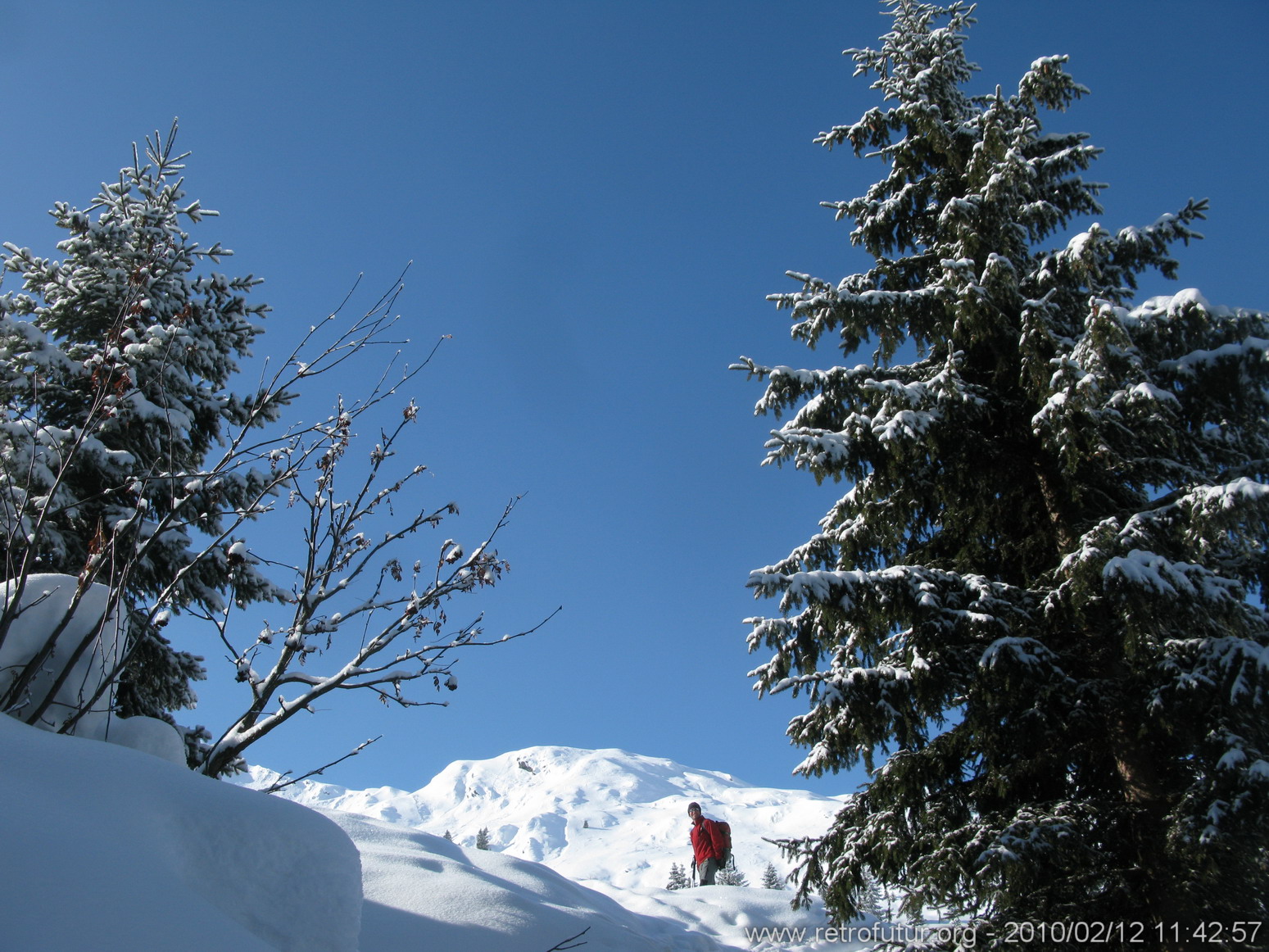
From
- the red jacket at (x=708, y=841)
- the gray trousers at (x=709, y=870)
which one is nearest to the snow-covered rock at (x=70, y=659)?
the red jacket at (x=708, y=841)

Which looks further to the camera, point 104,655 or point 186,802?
point 104,655

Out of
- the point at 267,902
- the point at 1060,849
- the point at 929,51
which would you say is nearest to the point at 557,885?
the point at 1060,849

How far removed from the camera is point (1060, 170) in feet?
24.2

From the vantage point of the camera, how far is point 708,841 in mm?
12398

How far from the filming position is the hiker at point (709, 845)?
40.2ft

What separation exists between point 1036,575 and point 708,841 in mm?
8351

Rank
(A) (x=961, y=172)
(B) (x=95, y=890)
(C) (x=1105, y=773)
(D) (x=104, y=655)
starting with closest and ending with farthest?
1. (B) (x=95, y=890)
2. (D) (x=104, y=655)
3. (C) (x=1105, y=773)
4. (A) (x=961, y=172)

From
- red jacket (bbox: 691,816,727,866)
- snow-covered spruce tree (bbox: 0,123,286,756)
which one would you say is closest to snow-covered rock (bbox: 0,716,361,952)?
snow-covered spruce tree (bbox: 0,123,286,756)

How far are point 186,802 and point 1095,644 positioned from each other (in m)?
6.38

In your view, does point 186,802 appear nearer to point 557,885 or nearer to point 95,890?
point 95,890

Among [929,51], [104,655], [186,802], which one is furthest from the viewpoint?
[929,51]

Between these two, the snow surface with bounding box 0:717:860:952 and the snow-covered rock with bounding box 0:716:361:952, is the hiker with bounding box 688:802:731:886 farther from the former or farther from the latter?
the snow-covered rock with bounding box 0:716:361:952

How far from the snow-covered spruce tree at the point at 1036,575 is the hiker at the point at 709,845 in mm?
6471

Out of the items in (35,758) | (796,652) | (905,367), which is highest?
(905,367)
